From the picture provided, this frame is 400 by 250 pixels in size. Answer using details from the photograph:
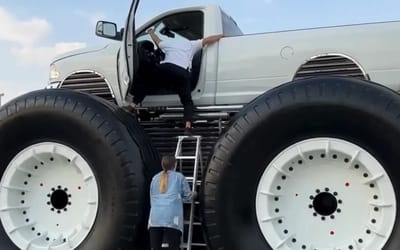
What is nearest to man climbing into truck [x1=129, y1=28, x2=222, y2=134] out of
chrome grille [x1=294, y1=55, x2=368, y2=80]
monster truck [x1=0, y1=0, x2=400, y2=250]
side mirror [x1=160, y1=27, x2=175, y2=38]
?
monster truck [x1=0, y1=0, x2=400, y2=250]

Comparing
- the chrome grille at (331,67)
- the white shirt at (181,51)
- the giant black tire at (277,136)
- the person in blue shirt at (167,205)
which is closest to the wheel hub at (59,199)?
the person in blue shirt at (167,205)

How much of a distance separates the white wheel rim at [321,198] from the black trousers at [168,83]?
144 cm

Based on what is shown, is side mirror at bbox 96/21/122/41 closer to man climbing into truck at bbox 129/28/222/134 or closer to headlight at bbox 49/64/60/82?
man climbing into truck at bbox 129/28/222/134

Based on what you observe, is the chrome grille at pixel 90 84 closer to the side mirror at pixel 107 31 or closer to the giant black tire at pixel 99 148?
the side mirror at pixel 107 31

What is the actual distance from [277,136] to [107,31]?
2660 mm

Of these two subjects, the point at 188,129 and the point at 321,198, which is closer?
the point at 321,198

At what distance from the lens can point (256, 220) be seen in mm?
4840

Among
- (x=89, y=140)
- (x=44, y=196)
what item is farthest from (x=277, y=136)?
(x=44, y=196)

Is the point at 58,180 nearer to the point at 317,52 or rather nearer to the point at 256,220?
the point at 256,220

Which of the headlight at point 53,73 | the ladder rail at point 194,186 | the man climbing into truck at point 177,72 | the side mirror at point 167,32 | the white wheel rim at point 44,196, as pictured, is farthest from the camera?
the headlight at point 53,73

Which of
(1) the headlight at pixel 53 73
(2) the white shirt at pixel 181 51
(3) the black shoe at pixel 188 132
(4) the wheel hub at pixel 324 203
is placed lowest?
(4) the wheel hub at pixel 324 203

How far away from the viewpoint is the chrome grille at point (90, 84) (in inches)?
263

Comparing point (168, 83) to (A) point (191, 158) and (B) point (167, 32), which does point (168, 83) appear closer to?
(B) point (167, 32)

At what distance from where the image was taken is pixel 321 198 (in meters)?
4.90
